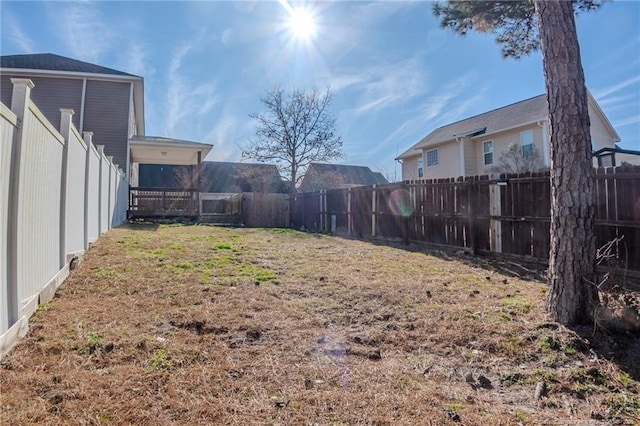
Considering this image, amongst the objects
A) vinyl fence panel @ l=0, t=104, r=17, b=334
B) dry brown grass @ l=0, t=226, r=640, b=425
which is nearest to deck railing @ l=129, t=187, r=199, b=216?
dry brown grass @ l=0, t=226, r=640, b=425

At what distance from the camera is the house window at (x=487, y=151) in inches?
665

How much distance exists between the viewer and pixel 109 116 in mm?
13922

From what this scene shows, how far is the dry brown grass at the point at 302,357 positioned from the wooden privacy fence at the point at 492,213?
1.53 m

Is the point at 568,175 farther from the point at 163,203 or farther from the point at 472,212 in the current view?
the point at 163,203

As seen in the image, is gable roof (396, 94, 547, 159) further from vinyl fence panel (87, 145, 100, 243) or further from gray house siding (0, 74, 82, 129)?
gray house siding (0, 74, 82, 129)

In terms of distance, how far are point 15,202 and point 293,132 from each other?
71.1 ft

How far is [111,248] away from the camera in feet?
18.8

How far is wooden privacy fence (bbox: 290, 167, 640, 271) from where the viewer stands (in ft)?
14.9

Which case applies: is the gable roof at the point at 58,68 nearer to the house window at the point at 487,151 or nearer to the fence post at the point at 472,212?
the fence post at the point at 472,212

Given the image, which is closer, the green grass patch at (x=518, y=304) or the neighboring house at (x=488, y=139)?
the green grass patch at (x=518, y=304)

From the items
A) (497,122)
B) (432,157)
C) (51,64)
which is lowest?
(432,157)

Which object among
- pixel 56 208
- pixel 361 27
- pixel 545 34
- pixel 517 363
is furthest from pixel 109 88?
pixel 517 363

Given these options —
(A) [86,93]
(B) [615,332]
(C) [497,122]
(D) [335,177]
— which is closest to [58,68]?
(A) [86,93]

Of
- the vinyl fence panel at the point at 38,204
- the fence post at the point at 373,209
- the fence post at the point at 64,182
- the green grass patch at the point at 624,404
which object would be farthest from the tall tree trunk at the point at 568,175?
the fence post at the point at 373,209
